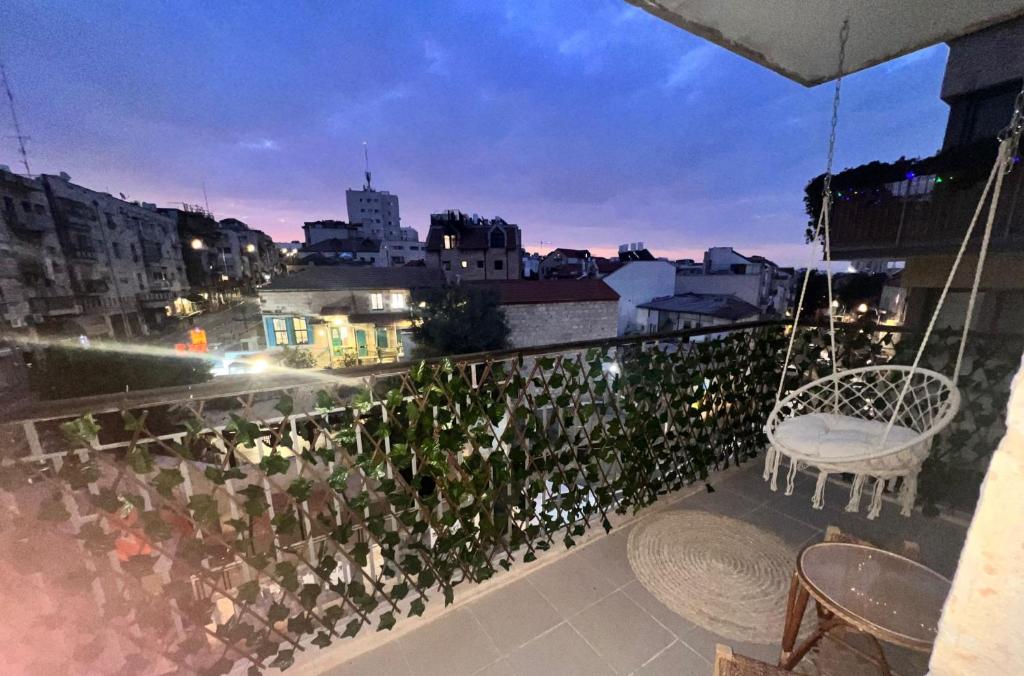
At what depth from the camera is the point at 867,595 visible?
46.2 inches

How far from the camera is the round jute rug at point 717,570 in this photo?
5.43 ft

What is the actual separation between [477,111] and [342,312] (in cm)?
1633

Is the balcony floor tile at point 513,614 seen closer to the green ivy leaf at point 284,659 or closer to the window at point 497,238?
the green ivy leaf at point 284,659

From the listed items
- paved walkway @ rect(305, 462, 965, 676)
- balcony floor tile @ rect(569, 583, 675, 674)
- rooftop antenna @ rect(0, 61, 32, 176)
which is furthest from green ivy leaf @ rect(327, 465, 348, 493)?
rooftop antenna @ rect(0, 61, 32, 176)

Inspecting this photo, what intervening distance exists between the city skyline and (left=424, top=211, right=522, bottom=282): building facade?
6417 millimetres

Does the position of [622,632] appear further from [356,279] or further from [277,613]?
[356,279]

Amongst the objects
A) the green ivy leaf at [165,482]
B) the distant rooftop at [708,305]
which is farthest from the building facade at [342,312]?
the green ivy leaf at [165,482]

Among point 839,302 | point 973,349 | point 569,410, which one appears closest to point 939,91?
point 973,349

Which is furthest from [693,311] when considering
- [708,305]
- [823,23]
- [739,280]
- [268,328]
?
[268,328]

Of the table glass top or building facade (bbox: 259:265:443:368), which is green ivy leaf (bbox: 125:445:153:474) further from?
building facade (bbox: 259:265:443:368)

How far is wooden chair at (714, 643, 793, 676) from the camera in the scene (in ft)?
3.28

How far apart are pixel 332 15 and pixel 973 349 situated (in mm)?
15516

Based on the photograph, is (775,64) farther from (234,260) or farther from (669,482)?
(234,260)

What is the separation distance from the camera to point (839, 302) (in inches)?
775
